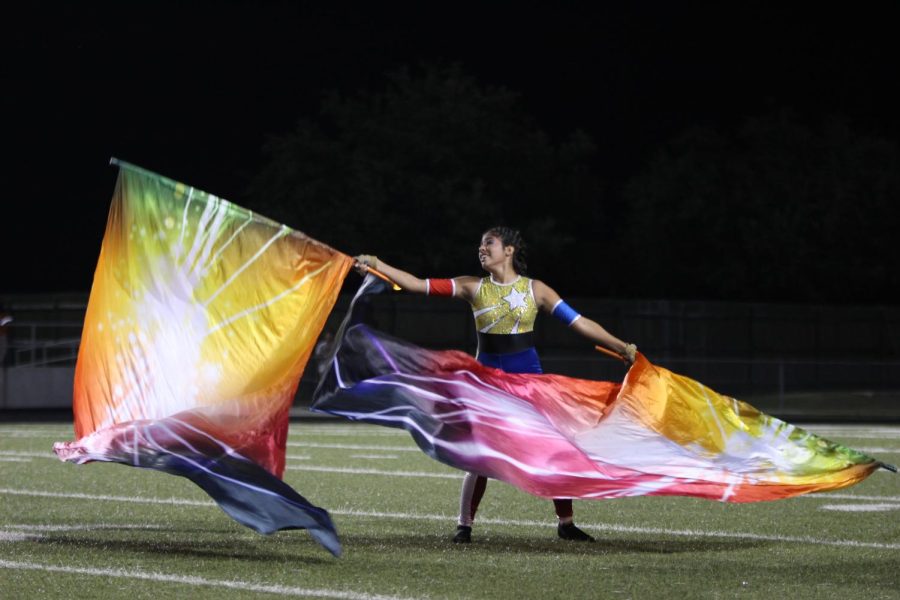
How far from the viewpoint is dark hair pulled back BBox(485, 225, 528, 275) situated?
9.95 m

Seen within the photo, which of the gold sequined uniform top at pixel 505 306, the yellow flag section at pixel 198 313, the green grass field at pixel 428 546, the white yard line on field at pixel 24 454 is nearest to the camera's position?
the green grass field at pixel 428 546

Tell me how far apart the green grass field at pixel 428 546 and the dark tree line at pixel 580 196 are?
148 feet

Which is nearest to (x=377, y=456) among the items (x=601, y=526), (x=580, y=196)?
(x=601, y=526)

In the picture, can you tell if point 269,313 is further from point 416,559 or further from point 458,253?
point 458,253

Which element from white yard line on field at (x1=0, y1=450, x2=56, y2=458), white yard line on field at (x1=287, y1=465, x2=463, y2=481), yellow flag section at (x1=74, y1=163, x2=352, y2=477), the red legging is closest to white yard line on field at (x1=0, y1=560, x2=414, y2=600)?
yellow flag section at (x1=74, y1=163, x2=352, y2=477)

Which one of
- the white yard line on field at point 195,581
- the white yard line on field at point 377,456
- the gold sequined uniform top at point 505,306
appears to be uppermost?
the gold sequined uniform top at point 505,306

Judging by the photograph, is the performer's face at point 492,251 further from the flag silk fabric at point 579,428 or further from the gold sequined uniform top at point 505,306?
the flag silk fabric at point 579,428

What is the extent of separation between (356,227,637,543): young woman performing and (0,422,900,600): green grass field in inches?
33.2

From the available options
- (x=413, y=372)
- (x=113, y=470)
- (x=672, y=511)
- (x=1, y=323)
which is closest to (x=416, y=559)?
(x=413, y=372)

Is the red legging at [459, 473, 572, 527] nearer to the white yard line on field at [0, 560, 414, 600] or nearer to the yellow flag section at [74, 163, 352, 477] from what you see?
the yellow flag section at [74, 163, 352, 477]

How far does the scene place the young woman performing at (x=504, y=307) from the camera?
985cm

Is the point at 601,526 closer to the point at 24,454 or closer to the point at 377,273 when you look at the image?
the point at 377,273

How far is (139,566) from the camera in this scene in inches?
328

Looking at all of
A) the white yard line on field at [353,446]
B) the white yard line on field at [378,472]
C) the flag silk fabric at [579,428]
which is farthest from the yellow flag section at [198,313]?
the white yard line on field at [353,446]
